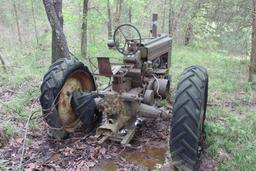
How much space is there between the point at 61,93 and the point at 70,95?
8.5 inches

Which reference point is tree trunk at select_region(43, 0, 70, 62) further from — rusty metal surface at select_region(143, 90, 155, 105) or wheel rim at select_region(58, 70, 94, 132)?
rusty metal surface at select_region(143, 90, 155, 105)

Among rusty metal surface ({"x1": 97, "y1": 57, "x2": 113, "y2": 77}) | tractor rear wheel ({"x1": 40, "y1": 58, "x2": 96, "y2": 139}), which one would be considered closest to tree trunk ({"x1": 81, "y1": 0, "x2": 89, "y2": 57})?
tractor rear wheel ({"x1": 40, "y1": 58, "x2": 96, "y2": 139})

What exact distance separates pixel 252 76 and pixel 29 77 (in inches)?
225

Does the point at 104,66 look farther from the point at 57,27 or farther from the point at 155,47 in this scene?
the point at 57,27

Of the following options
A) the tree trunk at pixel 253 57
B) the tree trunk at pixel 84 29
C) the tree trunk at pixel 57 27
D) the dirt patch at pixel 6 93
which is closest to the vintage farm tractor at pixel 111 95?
the tree trunk at pixel 57 27

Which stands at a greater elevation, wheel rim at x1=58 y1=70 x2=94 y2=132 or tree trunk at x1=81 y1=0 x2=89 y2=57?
tree trunk at x1=81 y1=0 x2=89 y2=57

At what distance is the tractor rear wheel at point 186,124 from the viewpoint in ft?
10.0

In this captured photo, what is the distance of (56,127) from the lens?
4.09 m

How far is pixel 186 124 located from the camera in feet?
10.0

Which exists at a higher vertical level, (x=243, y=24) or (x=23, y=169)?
(x=243, y=24)

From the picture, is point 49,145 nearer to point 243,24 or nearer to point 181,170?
point 181,170

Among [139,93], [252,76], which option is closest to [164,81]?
[139,93]

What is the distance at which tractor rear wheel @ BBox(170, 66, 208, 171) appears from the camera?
3.06m

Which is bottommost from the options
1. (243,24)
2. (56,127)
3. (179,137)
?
(56,127)
